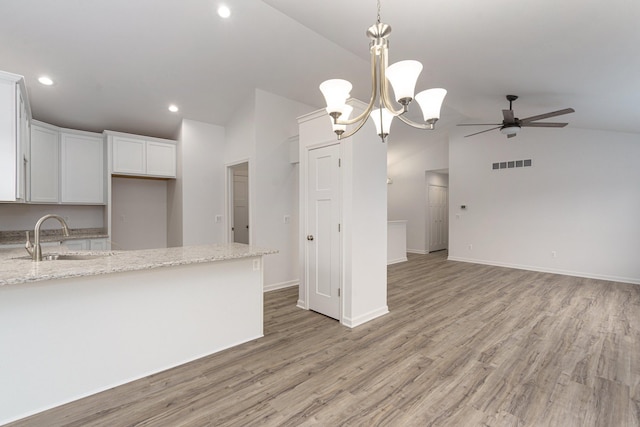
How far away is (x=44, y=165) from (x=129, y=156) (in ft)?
3.49

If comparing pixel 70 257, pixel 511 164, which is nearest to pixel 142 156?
pixel 70 257

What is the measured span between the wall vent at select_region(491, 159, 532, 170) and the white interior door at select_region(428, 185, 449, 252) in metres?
2.13

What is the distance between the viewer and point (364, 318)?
336 cm

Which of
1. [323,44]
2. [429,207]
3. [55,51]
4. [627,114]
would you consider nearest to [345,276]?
[323,44]

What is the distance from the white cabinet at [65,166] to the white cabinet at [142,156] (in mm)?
334

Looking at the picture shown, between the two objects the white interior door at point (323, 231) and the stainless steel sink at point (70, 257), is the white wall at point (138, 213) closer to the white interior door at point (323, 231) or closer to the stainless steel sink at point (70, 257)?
the stainless steel sink at point (70, 257)

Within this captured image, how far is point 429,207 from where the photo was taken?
332 inches

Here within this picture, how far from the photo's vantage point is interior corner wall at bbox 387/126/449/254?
307 inches

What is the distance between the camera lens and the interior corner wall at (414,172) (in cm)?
779

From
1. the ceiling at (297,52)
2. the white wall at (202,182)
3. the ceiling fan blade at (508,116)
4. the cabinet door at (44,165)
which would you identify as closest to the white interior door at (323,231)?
the ceiling at (297,52)

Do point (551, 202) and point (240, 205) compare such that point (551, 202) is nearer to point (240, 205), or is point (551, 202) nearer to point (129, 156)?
point (240, 205)

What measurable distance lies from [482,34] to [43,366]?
4141mm

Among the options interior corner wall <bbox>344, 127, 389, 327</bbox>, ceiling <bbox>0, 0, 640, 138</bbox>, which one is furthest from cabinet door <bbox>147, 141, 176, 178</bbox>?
interior corner wall <bbox>344, 127, 389, 327</bbox>

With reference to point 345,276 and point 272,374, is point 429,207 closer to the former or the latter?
point 345,276
